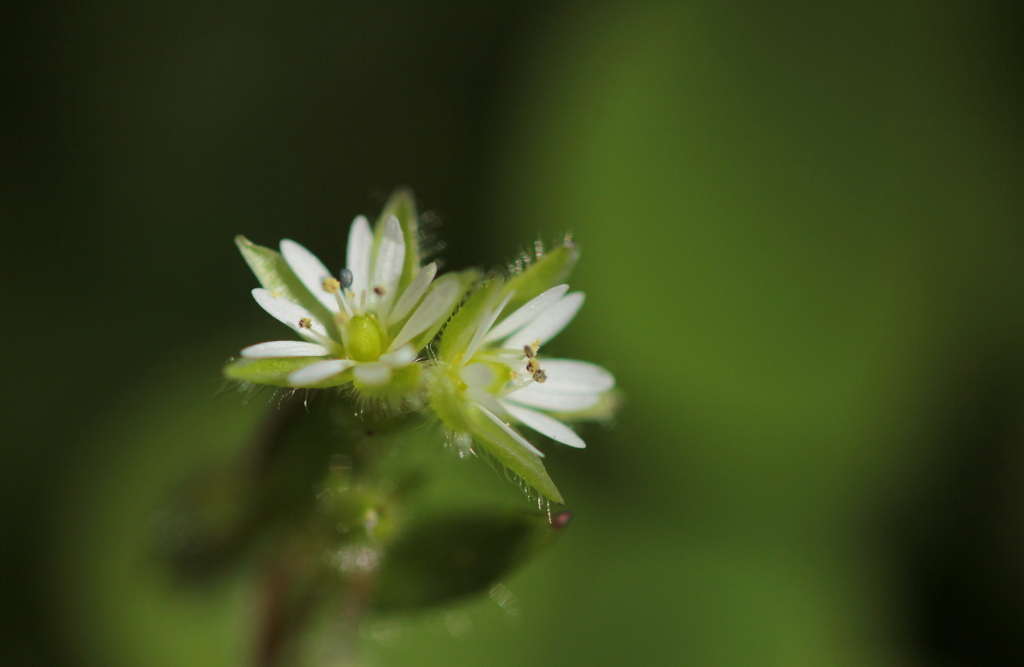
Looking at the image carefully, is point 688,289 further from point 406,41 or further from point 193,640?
point 193,640

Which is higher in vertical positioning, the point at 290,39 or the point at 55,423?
the point at 290,39

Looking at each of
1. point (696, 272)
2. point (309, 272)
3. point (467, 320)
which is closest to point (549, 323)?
point (467, 320)

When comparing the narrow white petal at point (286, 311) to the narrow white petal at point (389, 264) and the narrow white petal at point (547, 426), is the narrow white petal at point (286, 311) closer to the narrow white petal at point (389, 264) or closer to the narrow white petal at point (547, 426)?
the narrow white petal at point (389, 264)

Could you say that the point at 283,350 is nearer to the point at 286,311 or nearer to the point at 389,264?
the point at 286,311

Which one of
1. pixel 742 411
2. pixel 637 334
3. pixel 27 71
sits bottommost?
pixel 742 411

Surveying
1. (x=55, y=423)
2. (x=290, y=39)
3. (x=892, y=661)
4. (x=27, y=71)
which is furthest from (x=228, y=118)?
(x=892, y=661)

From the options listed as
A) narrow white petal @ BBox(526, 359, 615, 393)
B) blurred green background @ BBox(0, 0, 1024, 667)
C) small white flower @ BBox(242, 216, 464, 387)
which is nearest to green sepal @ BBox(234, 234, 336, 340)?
small white flower @ BBox(242, 216, 464, 387)
